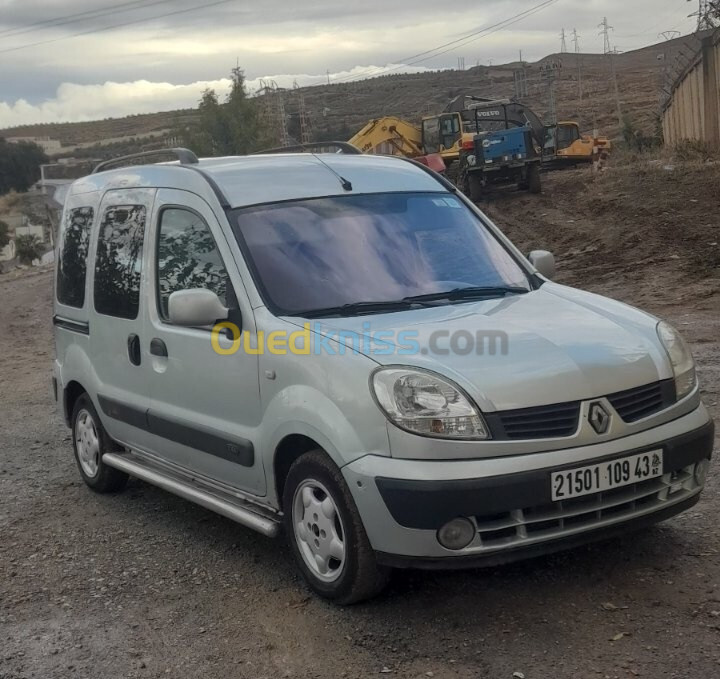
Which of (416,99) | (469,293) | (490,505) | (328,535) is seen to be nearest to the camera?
(490,505)

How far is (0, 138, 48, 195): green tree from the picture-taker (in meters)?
106

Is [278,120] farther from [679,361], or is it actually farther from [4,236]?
[679,361]

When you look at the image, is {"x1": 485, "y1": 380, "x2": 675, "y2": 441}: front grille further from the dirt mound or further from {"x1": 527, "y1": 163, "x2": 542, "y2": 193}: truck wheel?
{"x1": 527, "y1": 163, "x2": 542, "y2": 193}: truck wheel

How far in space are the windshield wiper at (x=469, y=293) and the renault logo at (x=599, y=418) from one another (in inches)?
40.5

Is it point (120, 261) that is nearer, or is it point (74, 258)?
point (120, 261)

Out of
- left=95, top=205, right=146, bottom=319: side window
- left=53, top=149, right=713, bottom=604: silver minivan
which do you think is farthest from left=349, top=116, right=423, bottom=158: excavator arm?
left=53, top=149, right=713, bottom=604: silver minivan

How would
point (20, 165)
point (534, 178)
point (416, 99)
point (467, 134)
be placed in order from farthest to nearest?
point (416, 99) < point (20, 165) < point (467, 134) < point (534, 178)

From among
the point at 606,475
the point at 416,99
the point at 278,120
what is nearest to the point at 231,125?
the point at 278,120

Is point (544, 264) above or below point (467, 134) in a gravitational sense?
below

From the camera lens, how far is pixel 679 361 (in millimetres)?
4266

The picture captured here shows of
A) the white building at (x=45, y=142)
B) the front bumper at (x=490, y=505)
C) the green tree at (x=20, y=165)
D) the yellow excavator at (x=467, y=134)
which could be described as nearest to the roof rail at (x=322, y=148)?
the front bumper at (x=490, y=505)

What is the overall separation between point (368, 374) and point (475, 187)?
77.0 ft

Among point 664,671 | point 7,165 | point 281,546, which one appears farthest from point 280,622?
point 7,165

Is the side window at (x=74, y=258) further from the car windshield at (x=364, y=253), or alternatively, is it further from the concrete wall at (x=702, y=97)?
the concrete wall at (x=702, y=97)
